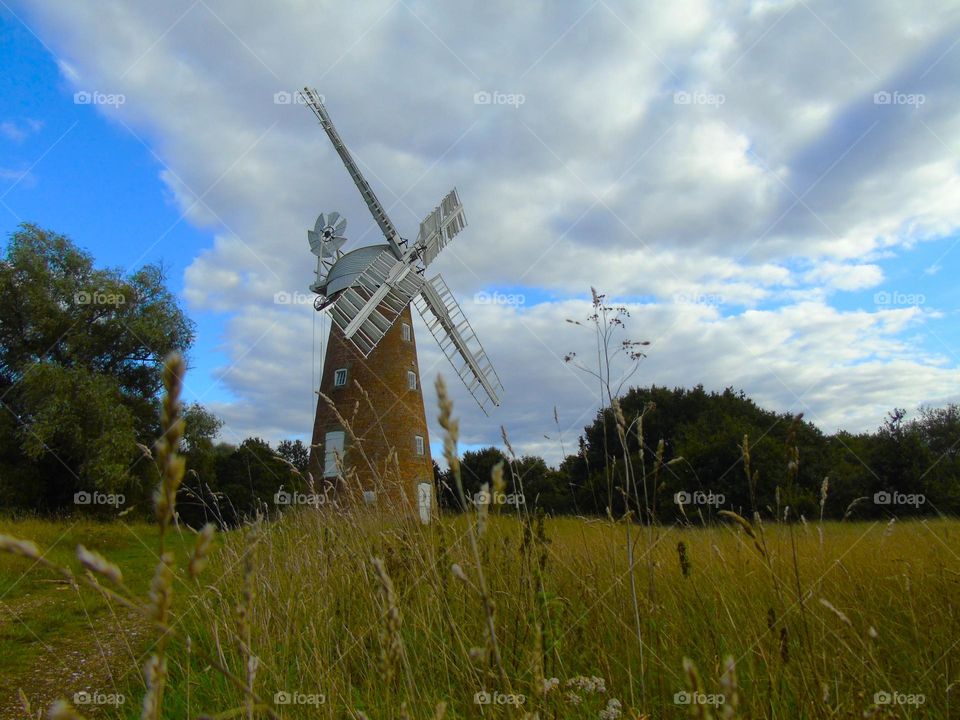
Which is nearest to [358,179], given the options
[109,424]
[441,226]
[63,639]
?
[441,226]

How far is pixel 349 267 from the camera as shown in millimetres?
23078

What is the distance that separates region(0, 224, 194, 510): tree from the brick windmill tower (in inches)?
281

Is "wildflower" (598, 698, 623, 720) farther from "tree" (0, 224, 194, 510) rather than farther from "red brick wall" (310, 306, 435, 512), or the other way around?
"tree" (0, 224, 194, 510)

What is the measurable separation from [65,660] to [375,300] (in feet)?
51.9

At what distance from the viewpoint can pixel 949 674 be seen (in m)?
3.05

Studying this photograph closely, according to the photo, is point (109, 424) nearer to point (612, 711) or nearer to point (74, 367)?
point (74, 367)

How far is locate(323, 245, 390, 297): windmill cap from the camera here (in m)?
22.7

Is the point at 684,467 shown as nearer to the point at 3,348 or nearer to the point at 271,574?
the point at 271,574

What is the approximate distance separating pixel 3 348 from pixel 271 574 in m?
26.2

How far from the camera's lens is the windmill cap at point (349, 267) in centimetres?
2269

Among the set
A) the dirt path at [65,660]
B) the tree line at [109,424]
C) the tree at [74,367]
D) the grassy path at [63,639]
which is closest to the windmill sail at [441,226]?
the tree line at [109,424]

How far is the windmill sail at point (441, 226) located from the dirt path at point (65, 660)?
55.8 ft

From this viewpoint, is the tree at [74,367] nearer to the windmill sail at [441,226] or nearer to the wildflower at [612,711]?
the windmill sail at [441,226]

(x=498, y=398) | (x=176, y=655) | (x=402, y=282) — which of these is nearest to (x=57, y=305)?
(x=402, y=282)
